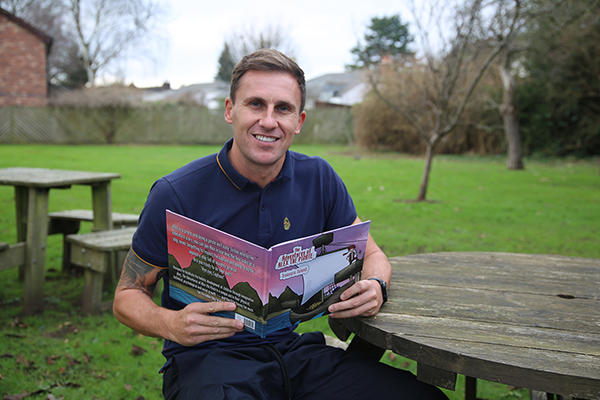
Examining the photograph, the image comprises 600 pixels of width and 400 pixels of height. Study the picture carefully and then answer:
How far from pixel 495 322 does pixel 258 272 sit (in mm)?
896

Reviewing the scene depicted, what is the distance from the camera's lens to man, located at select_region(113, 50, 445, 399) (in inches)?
69.0

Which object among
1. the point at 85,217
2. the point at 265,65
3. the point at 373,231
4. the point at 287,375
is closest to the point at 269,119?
the point at 265,65

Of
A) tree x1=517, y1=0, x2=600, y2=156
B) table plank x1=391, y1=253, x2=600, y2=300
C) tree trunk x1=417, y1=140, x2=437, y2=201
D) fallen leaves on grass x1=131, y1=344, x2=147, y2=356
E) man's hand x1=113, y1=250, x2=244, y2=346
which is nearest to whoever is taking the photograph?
man's hand x1=113, y1=250, x2=244, y2=346

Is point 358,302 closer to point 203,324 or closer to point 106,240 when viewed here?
point 203,324

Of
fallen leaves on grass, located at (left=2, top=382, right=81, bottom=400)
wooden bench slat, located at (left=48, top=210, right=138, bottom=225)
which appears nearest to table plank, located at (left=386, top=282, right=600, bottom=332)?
fallen leaves on grass, located at (left=2, top=382, right=81, bottom=400)

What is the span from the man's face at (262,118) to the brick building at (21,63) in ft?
97.6

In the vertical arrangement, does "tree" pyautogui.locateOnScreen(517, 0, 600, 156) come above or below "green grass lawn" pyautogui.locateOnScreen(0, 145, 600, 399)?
above

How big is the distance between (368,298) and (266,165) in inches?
26.8

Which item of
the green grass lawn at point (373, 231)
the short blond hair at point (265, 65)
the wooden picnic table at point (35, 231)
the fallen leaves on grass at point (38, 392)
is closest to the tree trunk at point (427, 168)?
the green grass lawn at point (373, 231)

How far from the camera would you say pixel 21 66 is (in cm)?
2734

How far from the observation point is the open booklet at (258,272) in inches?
61.5

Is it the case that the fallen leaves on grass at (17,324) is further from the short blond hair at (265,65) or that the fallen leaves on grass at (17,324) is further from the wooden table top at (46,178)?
the short blond hair at (265,65)

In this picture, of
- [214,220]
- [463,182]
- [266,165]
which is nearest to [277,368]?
[214,220]

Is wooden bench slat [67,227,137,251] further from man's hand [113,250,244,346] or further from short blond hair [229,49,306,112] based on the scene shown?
short blond hair [229,49,306,112]
